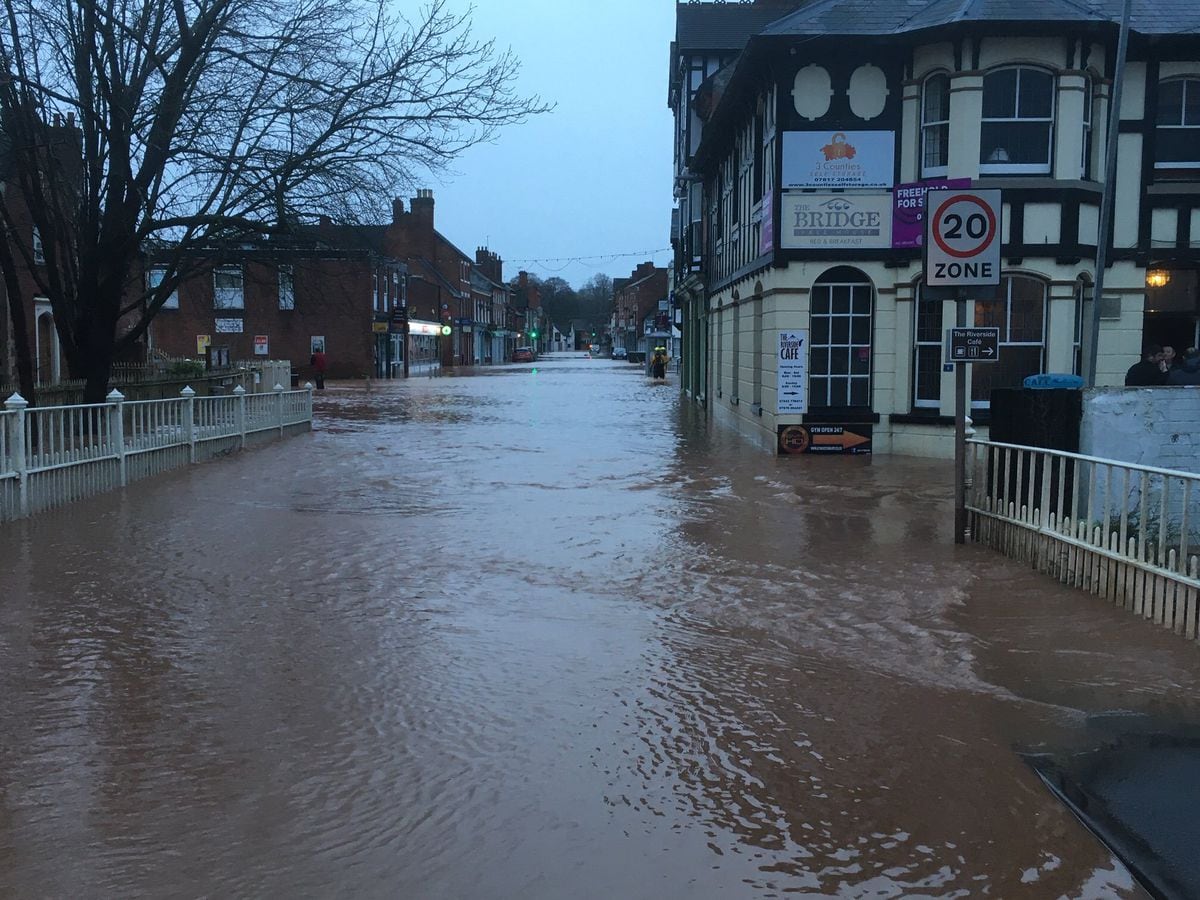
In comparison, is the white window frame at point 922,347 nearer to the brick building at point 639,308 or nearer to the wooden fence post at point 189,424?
the wooden fence post at point 189,424

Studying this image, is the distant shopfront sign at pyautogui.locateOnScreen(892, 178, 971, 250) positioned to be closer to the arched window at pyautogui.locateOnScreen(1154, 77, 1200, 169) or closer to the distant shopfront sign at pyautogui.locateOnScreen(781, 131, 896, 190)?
the distant shopfront sign at pyautogui.locateOnScreen(781, 131, 896, 190)

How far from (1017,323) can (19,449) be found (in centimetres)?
1419

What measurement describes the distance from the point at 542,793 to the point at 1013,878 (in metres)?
1.86

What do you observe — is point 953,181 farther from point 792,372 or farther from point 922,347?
point 792,372

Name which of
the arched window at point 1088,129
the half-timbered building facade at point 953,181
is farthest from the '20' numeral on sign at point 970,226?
the arched window at point 1088,129

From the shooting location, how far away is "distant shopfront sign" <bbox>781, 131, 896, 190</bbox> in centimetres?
1770

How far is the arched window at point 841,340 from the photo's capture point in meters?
18.3

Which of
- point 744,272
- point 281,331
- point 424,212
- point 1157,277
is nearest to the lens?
point 1157,277

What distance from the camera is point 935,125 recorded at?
1759 centimetres

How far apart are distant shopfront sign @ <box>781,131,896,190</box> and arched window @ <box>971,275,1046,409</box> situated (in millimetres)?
2526

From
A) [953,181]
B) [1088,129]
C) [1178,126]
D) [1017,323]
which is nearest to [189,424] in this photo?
[953,181]

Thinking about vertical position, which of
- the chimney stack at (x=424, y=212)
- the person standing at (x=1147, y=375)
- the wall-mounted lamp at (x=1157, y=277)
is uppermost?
the chimney stack at (x=424, y=212)

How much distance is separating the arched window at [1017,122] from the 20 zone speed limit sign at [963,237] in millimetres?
7929

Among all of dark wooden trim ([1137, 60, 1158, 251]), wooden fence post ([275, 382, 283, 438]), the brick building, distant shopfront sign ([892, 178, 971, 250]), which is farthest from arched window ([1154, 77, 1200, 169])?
the brick building
